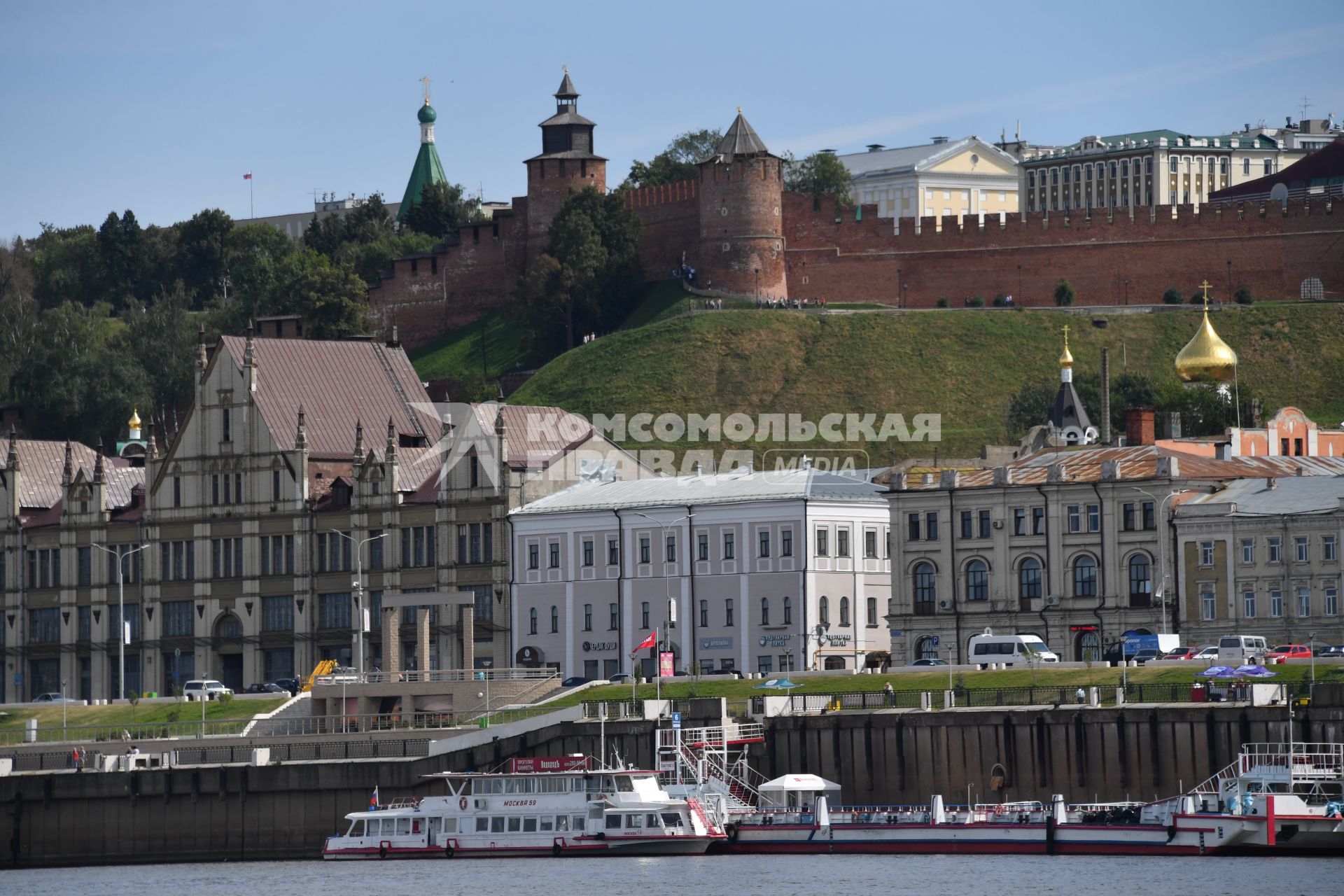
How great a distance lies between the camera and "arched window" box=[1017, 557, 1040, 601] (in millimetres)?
103688

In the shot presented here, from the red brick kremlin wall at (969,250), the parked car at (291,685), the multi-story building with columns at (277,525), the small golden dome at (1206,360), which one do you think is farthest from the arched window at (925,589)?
the red brick kremlin wall at (969,250)

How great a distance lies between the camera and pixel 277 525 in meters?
125

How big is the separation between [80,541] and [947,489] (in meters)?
44.8

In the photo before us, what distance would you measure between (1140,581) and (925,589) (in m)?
8.88

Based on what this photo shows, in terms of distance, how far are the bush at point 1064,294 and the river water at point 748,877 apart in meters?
98.6

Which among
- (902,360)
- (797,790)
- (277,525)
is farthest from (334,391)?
(797,790)

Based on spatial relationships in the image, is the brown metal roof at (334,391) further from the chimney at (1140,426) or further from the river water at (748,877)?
the river water at (748,877)

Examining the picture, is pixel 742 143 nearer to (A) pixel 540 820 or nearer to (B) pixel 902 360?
(B) pixel 902 360

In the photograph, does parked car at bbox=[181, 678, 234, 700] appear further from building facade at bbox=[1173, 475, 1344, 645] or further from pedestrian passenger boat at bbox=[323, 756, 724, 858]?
building facade at bbox=[1173, 475, 1344, 645]

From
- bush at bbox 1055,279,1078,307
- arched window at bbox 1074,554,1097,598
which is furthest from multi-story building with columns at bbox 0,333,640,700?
bush at bbox 1055,279,1078,307

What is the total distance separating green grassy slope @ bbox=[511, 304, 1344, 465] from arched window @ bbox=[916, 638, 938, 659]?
50.6 m

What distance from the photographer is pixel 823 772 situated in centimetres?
8275

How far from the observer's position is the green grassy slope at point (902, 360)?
16050 cm

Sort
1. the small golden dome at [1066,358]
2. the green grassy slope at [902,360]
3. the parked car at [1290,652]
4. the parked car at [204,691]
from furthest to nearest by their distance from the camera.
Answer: the green grassy slope at [902,360]
the small golden dome at [1066,358]
the parked car at [204,691]
the parked car at [1290,652]
